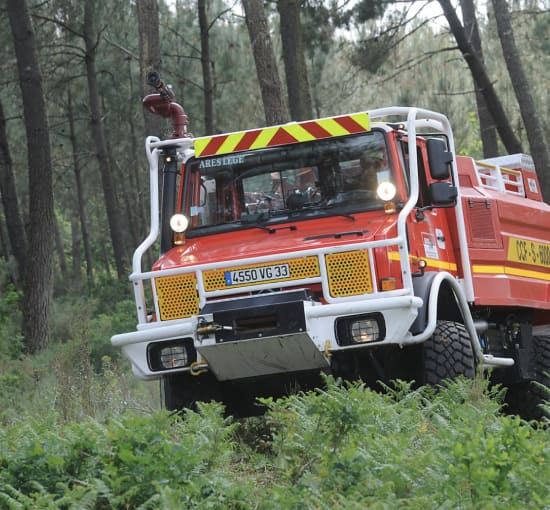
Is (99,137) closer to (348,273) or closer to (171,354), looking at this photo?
(171,354)

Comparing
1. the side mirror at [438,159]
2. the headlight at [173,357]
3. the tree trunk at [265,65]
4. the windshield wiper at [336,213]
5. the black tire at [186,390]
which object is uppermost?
the tree trunk at [265,65]

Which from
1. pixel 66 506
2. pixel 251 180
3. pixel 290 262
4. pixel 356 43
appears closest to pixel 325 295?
pixel 290 262

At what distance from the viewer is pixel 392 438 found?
539 cm

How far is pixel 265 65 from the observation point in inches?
573

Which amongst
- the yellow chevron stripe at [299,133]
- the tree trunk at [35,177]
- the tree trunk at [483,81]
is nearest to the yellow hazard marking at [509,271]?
the yellow chevron stripe at [299,133]

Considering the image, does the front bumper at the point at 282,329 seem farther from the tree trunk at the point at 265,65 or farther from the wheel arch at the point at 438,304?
the tree trunk at the point at 265,65

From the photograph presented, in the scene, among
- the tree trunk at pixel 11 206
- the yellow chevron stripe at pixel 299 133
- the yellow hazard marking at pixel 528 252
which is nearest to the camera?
the yellow chevron stripe at pixel 299 133

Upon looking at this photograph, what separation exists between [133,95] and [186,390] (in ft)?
76.3

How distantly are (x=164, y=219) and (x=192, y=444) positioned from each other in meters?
3.80

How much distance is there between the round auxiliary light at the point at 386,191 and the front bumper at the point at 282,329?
106cm

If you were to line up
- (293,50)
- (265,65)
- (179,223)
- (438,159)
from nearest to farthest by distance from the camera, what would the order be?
(438,159)
(179,223)
(265,65)
(293,50)

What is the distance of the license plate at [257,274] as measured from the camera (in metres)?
7.88

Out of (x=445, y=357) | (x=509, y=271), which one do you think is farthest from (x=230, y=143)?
(x=509, y=271)

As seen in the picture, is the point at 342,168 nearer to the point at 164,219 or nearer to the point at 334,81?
the point at 164,219
